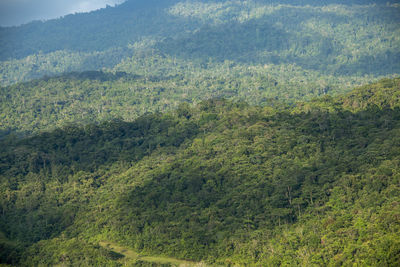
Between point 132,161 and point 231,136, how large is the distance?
1121 cm

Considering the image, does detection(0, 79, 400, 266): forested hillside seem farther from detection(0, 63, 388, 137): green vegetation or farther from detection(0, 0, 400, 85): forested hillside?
detection(0, 0, 400, 85): forested hillside

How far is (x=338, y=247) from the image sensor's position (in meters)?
36.8

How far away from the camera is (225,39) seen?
505 ft

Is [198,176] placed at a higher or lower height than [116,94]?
higher

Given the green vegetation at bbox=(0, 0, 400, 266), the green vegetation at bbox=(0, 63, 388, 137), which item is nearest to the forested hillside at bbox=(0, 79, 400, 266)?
the green vegetation at bbox=(0, 0, 400, 266)

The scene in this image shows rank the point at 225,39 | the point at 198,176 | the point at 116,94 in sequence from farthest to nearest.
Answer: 1. the point at 225,39
2. the point at 116,94
3. the point at 198,176

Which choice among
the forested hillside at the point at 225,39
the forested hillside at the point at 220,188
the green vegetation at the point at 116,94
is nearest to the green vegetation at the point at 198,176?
the forested hillside at the point at 220,188

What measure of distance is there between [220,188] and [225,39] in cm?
10853

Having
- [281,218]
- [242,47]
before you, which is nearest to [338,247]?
[281,218]

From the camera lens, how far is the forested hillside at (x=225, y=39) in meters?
142

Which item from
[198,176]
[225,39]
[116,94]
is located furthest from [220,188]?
[225,39]

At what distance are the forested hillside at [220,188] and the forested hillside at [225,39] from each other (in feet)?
228

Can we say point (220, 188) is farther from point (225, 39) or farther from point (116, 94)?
point (225, 39)

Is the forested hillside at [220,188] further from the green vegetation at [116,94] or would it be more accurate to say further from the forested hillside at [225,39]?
the forested hillside at [225,39]
